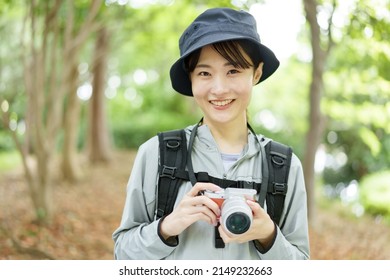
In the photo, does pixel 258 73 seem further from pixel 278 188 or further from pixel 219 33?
pixel 278 188

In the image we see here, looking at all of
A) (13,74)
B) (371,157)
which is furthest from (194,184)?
(13,74)

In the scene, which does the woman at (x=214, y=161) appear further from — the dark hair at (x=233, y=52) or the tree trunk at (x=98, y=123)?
the tree trunk at (x=98, y=123)

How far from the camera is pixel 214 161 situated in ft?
4.21

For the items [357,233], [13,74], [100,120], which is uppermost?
[13,74]

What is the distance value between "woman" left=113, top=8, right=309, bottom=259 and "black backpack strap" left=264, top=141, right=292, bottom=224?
29mm

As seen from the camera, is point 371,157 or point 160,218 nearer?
point 160,218

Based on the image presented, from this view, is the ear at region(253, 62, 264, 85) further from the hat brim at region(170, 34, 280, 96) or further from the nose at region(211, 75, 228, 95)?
the nose at region(211, 75, 228, 95)

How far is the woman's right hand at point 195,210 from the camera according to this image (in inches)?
45.2

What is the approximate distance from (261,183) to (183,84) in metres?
0.34

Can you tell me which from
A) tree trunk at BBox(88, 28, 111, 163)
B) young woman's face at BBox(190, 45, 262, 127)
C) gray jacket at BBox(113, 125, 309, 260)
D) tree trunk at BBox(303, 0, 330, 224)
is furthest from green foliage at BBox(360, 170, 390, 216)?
young woman's face at BBox(190, 45, 262, 127)

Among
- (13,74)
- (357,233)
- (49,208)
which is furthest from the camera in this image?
(13,74)

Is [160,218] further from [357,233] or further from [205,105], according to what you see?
[357,233]

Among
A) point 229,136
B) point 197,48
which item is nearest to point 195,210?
point 229,136

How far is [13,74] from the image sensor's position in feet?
32.1
